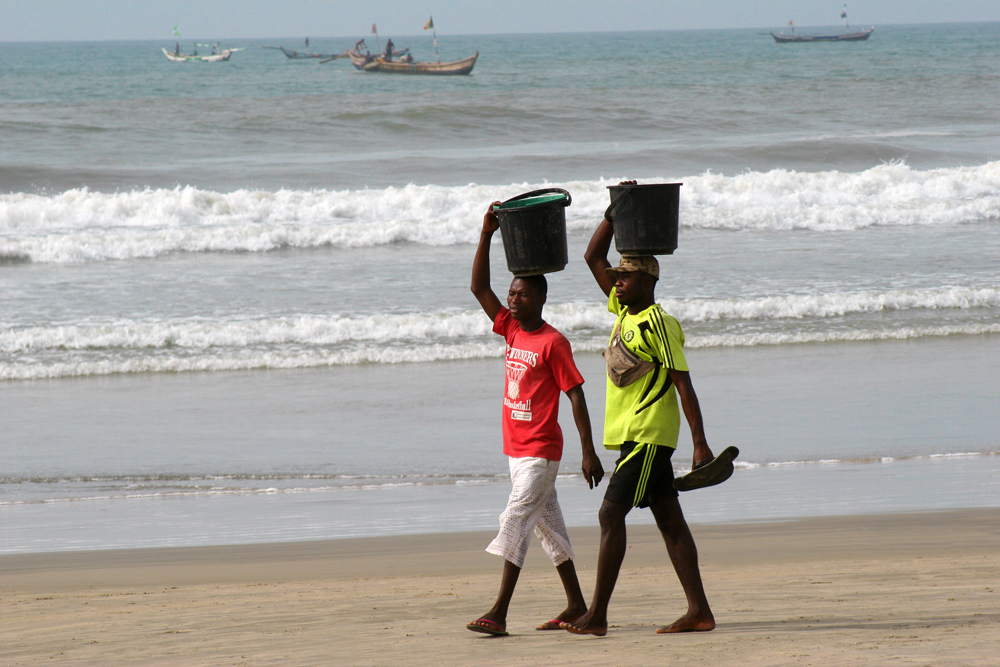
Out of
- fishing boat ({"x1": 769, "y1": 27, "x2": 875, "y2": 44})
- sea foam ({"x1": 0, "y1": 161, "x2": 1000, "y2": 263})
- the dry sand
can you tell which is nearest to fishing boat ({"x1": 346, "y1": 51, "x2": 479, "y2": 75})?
sea foam ({"x1": 0, "y1": 161, "x2": 1000, "y2": 263})

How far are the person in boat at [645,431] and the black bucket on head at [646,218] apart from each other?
0.05m

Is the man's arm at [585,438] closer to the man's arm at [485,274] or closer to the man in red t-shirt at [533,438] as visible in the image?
the man in red t-shirt at [533,438]

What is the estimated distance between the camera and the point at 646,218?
142 inches

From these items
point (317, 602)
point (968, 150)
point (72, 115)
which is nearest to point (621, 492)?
point (317, 602)

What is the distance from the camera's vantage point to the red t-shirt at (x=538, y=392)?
3668 mm

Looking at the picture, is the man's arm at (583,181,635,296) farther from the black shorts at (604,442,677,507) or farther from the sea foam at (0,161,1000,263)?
the sea foam at (0,161,1000,263)

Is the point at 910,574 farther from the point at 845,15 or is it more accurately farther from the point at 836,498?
the point at 845,15

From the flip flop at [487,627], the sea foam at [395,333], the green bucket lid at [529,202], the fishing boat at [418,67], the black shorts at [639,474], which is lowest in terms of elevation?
the sea foam at [395,333]

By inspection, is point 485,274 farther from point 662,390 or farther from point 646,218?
point 662,390

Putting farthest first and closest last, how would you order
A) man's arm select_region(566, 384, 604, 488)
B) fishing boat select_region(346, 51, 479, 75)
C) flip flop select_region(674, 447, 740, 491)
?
fishing boat select_region(346, 51, 479, 75), man's arm select_region(566, 384, 604, 488), flip flop select_region(674, 447, 740, 491)

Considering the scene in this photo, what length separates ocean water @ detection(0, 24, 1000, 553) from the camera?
250 inches

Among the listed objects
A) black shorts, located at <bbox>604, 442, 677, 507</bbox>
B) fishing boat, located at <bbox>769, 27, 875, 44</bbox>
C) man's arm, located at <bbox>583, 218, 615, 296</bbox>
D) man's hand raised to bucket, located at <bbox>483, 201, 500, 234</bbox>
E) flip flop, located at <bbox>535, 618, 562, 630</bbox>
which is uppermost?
fishing boat, located at <bbox>769, 27, 875, 44</bbox>

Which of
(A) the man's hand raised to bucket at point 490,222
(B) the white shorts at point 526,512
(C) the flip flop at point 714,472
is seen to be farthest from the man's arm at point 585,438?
(A) the man's hand raised to bucket at point 490,222

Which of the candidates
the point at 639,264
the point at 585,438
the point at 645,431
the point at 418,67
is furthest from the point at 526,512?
the point at 418,67
